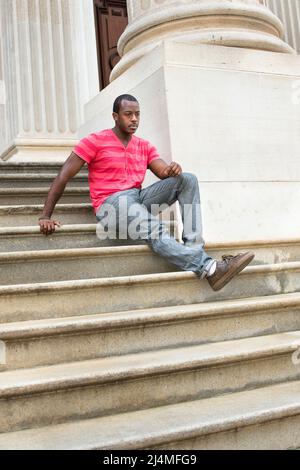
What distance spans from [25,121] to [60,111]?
1.38 feet

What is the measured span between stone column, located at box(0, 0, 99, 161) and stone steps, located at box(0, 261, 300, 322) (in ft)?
11.9

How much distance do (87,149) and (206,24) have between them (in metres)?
1.63

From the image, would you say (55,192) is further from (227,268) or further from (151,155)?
(227,268)

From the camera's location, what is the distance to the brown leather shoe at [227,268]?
3.45m

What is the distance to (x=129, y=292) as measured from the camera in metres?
3.40

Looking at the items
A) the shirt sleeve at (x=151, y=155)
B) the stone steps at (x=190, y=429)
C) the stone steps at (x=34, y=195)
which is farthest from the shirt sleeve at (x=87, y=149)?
the stone steps at (x=190, y=429)

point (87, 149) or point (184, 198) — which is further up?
point (87, 149)

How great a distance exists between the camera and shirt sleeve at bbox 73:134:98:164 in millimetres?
3986

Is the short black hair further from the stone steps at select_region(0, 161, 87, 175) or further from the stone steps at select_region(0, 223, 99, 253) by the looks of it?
the stone steps at select_region(0, 161, 87, 175)

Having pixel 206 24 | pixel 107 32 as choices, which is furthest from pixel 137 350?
pixel 107 32

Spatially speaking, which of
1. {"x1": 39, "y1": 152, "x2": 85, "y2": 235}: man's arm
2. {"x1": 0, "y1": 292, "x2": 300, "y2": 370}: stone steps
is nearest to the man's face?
{"x1": 39, "y1": 152, "x2": 85, "y2": 235}: man's arm

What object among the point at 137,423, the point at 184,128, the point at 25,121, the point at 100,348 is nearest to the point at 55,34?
the point at 25,121

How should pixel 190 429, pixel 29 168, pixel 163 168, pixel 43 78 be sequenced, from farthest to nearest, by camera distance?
1. pixel 43 78
2. pixel 29 168
3. pixel 163 168
4. pixel 190 429

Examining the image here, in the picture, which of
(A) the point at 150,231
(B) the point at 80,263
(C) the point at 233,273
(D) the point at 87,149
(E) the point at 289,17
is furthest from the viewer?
(E) the point at 289,17
